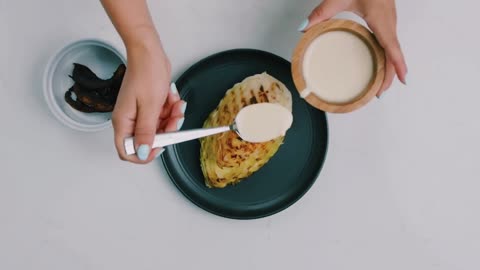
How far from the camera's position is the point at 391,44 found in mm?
873

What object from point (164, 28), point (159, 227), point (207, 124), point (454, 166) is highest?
point (164, 28)

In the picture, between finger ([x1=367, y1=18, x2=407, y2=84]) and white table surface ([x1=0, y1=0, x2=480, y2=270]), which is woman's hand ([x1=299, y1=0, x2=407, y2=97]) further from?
white table surface ([x1=0, y1=0, x2=480, y2=270])

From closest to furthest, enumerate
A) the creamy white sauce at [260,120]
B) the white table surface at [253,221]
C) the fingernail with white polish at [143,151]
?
the fingernail with white polish at [143,151], the creamy white sauce at [260,120], the white table surface at [253,221]

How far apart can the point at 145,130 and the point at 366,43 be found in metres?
0.40

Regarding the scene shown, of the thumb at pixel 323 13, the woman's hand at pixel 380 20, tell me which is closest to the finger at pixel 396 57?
the woman's hand at pixel 380 20

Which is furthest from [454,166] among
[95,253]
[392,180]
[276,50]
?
[95,253]

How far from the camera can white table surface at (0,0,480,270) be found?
1.02 m

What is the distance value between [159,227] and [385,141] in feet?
1.56

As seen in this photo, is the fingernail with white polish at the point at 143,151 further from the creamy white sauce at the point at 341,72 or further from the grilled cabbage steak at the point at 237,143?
the creamy white sauce at the point at 341,72

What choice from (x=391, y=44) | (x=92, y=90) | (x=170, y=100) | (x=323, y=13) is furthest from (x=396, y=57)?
(x=92, y=90)

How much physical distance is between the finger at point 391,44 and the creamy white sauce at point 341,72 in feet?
0.10

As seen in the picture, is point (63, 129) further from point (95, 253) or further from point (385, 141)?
point (385, 141)

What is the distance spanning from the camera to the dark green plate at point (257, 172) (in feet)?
3.26

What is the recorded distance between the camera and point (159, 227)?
103cm
